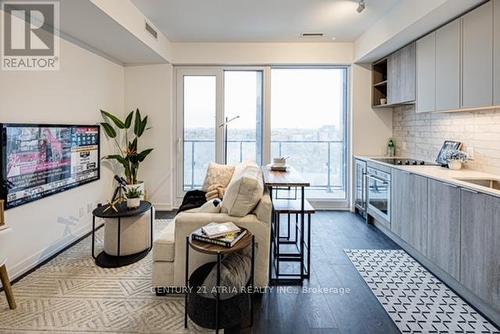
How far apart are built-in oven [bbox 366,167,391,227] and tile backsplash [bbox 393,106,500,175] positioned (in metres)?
0.69

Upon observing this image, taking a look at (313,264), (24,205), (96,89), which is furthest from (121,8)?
(313,264)

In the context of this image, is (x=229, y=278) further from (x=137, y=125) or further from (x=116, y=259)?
(x=137, y=125)

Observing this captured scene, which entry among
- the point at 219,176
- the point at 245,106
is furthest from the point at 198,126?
the point at 219,176

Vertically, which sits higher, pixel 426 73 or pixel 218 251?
pixel 426 73

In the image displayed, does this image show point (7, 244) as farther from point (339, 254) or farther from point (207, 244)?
point (339, 254)

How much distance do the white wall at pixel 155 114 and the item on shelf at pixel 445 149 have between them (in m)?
3.96

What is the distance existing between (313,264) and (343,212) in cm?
230

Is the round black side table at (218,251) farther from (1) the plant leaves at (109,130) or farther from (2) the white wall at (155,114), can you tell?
(2) the white wall at (155,114)

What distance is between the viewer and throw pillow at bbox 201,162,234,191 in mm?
4133

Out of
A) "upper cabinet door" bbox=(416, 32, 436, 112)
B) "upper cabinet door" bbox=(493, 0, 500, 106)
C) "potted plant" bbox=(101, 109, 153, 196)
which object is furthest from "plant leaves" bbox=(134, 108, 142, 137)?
"upper cabinet door" bbox=(493, 0, 500, 106)

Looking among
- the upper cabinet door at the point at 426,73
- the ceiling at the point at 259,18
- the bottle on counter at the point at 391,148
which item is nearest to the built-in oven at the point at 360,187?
the bottle on counter at the point at 391,148

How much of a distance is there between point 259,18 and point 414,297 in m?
3.59

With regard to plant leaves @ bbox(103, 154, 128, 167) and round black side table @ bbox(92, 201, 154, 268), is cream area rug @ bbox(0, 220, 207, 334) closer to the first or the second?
round black side table @ bbox(92, 201, 154, 268)

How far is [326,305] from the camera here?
Answer: 8.31 feet
